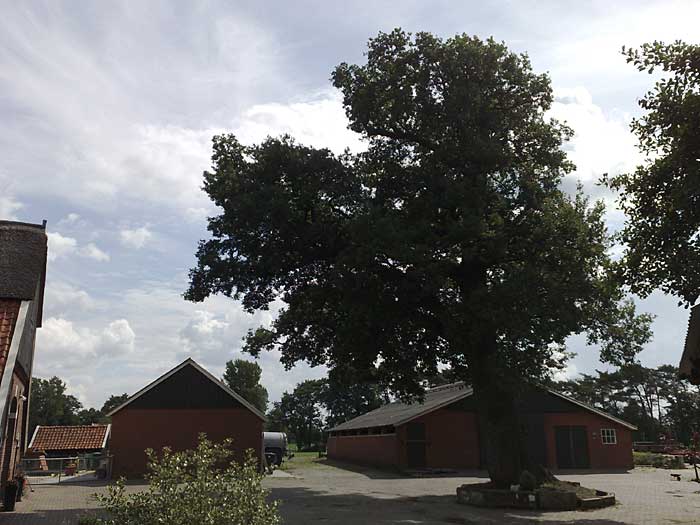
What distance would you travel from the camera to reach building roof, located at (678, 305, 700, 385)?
910 cm

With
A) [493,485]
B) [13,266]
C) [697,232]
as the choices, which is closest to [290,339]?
[493,485]

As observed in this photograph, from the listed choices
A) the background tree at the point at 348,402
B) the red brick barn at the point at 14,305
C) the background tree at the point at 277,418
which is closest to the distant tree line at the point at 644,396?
the background tree at the point at 348,402

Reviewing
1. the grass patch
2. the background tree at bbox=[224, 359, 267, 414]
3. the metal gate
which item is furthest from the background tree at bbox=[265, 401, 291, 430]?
the metal gate

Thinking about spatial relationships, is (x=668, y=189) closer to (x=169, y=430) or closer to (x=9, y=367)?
(x=9, y=367)

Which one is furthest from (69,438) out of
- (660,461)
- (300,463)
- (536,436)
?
(660,461)

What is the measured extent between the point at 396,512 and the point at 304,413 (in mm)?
98134

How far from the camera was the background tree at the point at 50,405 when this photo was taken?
99938 mm

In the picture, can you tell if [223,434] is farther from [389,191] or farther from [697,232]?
[697,232]

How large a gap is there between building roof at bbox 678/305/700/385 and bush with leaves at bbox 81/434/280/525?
6404 mm

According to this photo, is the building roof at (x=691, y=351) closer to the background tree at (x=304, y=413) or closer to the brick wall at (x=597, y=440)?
the brick wall at (x=597, y=440)

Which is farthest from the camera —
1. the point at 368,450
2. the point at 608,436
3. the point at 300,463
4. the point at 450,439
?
the point at 300,463

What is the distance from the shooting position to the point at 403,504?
2091 cm

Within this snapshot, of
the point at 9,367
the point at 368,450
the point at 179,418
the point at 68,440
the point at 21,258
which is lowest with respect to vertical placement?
the point at 368,450

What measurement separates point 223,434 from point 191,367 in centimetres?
420
